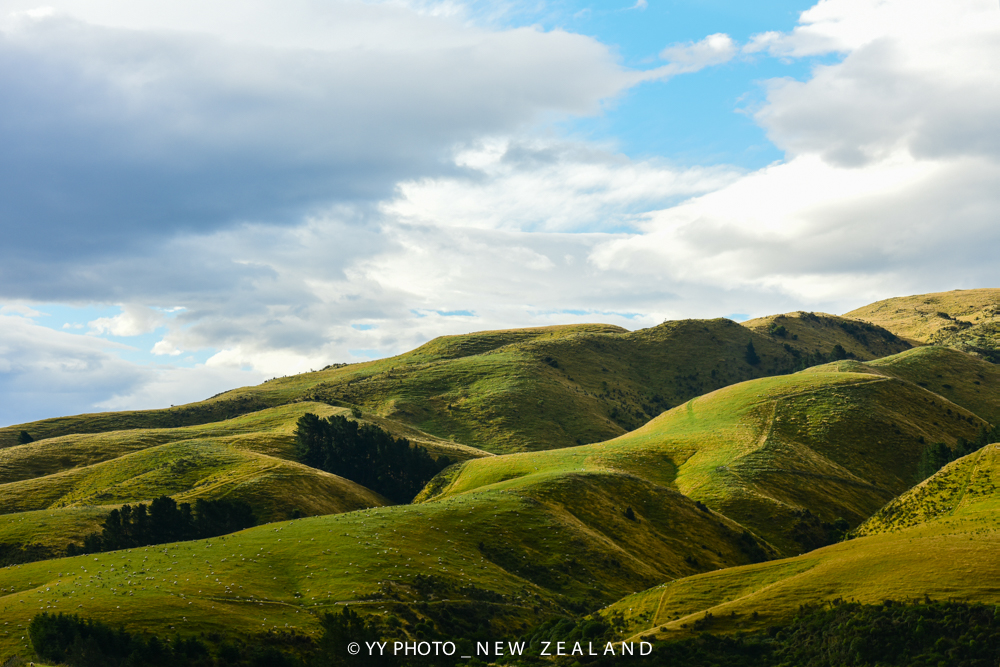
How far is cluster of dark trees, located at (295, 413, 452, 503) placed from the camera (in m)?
Result: 95.1

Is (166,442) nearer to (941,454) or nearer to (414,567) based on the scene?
(414,567)

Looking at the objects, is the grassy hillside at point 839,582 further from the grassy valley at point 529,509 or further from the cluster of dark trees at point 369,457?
the cluster of dark trees at point 369,457

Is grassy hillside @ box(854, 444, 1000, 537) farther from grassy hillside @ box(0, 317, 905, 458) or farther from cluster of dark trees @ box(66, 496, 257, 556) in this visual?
grassy hillside @ box(0, 317, 905, 458)

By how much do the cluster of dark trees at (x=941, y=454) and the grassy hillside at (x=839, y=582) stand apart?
112ft

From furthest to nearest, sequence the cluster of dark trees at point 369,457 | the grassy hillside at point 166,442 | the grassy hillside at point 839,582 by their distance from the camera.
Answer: the cluster of dark trees at point 369,457 < the grassy hillside at point 166,442 < the grassy hillside at point 839,582

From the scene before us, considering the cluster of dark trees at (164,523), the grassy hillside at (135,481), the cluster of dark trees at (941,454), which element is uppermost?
the grassy hillside at (135,481)

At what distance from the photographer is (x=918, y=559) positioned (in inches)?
1574

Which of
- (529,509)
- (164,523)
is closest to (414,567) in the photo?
(529,509)

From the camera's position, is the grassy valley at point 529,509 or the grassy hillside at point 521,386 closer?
the grassy valley at point 529,509

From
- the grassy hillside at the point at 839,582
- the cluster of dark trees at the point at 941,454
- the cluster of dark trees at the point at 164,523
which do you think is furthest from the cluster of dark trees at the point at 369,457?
the cluster of dark trees at the point at 941,454

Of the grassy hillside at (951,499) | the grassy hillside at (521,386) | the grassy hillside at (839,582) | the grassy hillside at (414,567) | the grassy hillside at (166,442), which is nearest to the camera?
the grassy hillside at (839,582)

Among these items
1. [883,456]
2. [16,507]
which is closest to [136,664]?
[16,507]

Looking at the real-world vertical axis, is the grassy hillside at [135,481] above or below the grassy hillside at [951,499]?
above

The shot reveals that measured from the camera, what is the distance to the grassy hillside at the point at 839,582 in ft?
121
